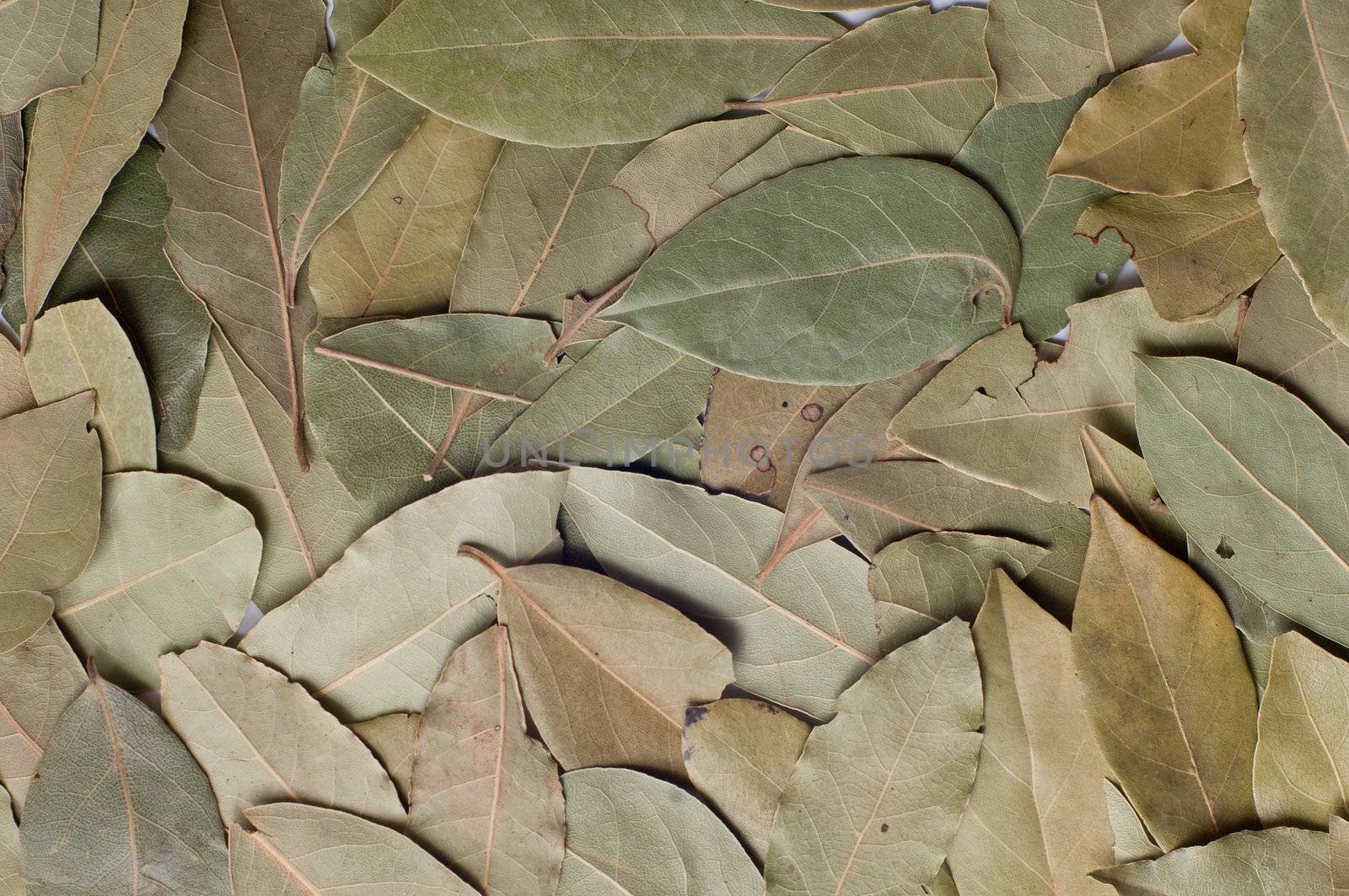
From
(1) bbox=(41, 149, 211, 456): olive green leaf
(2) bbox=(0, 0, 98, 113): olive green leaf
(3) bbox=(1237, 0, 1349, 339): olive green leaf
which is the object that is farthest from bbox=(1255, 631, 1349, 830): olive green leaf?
(2) bbox=(0, 0, 98, 113): olive green leaf

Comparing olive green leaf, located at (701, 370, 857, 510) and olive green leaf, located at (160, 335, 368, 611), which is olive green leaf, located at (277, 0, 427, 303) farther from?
olive green leaf, located at (701, 370, 857, 510)

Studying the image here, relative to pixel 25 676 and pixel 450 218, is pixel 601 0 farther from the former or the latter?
pixel 25 676

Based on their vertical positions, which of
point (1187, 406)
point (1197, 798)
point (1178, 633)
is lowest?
point (1197, 798)

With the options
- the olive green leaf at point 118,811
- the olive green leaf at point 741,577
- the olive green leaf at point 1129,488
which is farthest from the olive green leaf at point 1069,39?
the olive green leaf at point 118,811

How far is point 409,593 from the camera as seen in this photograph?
1.95 feet

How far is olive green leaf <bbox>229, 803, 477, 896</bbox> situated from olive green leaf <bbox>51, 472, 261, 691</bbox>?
15cm

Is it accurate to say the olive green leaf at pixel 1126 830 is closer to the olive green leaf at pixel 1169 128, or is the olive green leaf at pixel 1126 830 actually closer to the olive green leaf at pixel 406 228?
the olive green leaf at pixel 1169 128

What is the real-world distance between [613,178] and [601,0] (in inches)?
4.7

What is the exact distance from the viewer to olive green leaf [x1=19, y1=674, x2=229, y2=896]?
0.58 metres

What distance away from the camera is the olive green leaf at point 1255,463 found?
0.54 m

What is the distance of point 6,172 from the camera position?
585 millimetres

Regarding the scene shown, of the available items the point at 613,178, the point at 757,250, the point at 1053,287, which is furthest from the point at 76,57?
the point at 1053,287

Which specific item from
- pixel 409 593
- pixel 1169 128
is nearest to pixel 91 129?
pixel 409 593

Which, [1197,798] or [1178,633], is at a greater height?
[1178,633]
